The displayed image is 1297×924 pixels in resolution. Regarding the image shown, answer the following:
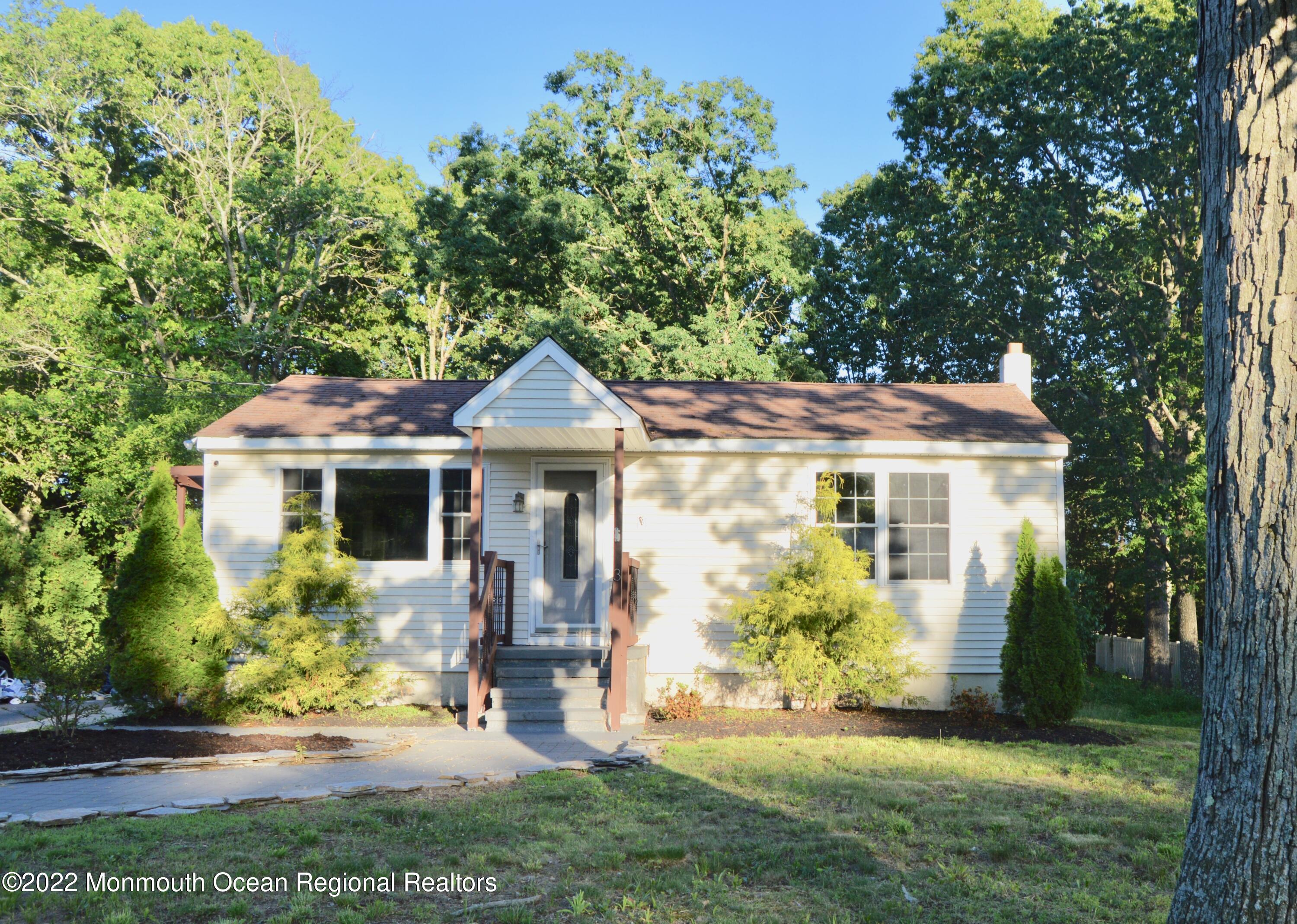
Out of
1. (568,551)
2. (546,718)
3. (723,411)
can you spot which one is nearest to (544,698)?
(546,718)

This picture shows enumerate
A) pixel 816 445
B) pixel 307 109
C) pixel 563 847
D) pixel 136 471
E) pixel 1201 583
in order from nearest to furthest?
pixel 563 847 → pixel 816 445 → pixel 1201 583 → pixel 136 471 → pixel 307 109

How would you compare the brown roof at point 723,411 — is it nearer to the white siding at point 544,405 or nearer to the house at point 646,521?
the house at point 646,521

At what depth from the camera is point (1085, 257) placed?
773 inches

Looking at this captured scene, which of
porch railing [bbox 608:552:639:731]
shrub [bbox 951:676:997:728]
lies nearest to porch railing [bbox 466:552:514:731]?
porch railing [bbox 608:552:639:731]

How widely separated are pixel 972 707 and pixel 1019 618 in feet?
4.36

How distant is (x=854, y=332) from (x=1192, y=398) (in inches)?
334

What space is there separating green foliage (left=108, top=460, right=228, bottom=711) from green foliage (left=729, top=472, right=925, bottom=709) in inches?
236

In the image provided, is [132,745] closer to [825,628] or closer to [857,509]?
[825,628]

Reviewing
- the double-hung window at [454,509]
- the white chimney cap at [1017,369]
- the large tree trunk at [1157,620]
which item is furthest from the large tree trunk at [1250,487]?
the large tree trunk at [1157,620]

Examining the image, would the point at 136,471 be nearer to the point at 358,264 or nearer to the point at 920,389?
the point at 358,264

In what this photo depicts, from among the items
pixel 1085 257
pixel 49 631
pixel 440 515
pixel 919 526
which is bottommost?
pixel 49 631

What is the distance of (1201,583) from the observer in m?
18.8

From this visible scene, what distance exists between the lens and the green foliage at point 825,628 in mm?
10438

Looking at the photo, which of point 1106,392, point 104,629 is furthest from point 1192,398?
point 104,629
